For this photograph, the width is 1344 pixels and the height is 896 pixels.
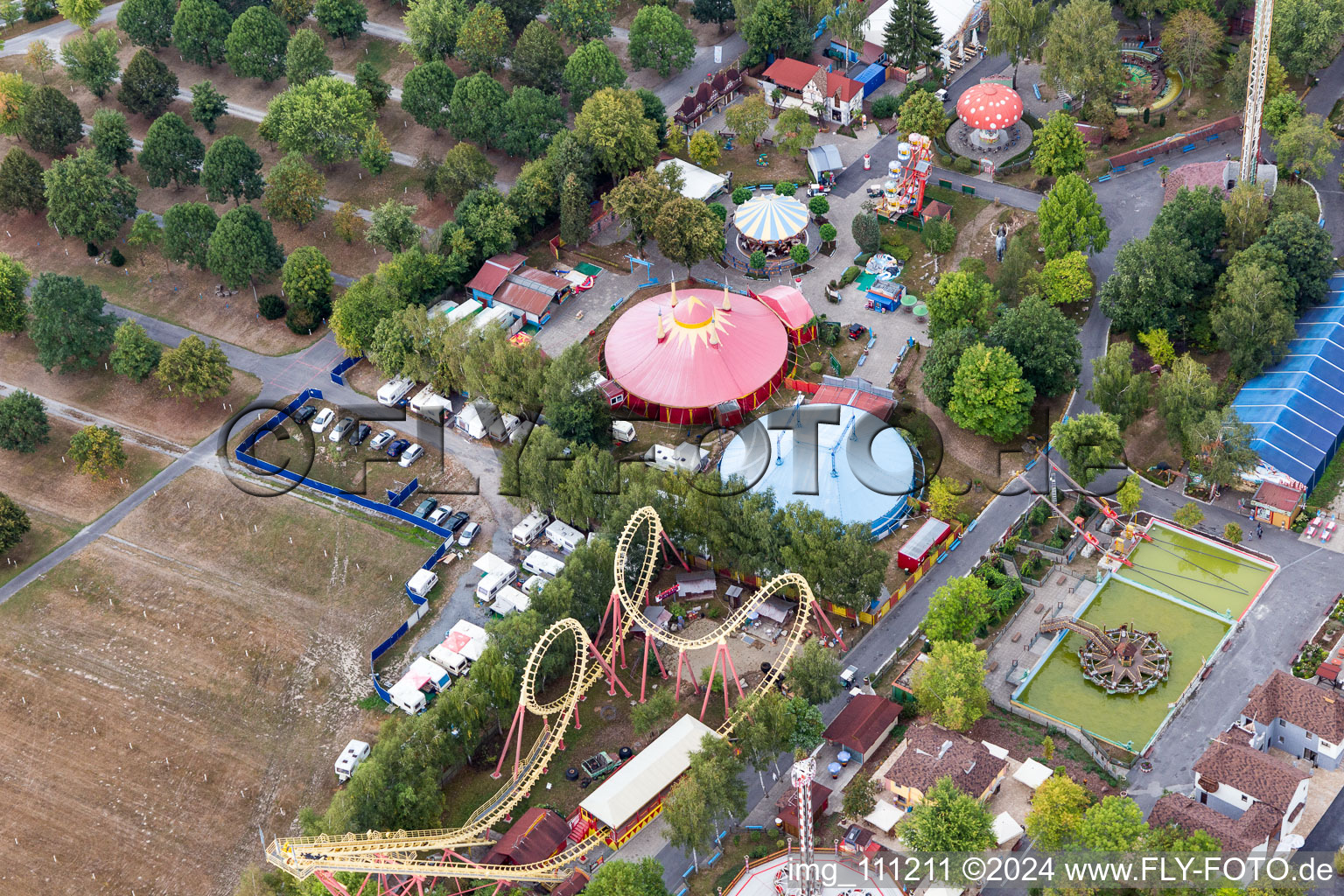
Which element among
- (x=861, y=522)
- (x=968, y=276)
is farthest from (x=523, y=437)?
(x=968, y=276)

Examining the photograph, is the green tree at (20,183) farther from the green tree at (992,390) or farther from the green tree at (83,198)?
the green tree at (992,390)

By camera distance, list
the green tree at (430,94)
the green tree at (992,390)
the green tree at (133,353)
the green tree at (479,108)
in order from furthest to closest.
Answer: the green tree at (430,94) < the green tree at (479,108) < the green tree at (133,353) < the green tree at (992,390)

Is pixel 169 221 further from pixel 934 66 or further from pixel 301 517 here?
pixel 934 66

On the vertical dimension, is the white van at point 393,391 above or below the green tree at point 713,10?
below

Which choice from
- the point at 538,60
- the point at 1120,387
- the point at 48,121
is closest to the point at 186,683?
the point at 1120,387

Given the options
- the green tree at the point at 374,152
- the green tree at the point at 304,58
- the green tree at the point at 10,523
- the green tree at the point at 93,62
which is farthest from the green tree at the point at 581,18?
the green tree at the point at 10,523

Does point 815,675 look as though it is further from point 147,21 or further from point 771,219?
point 147,21

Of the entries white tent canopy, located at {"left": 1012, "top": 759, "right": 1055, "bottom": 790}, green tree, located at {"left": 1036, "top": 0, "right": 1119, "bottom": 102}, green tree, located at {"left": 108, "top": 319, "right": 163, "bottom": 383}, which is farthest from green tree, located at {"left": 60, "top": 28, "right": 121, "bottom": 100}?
white tent canopy, located at {"left": 1012, "top": 759, "right": 1055, "bottom": 790}

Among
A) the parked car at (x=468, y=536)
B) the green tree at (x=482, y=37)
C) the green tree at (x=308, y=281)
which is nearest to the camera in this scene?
the parked car at (x=468, y=536)
